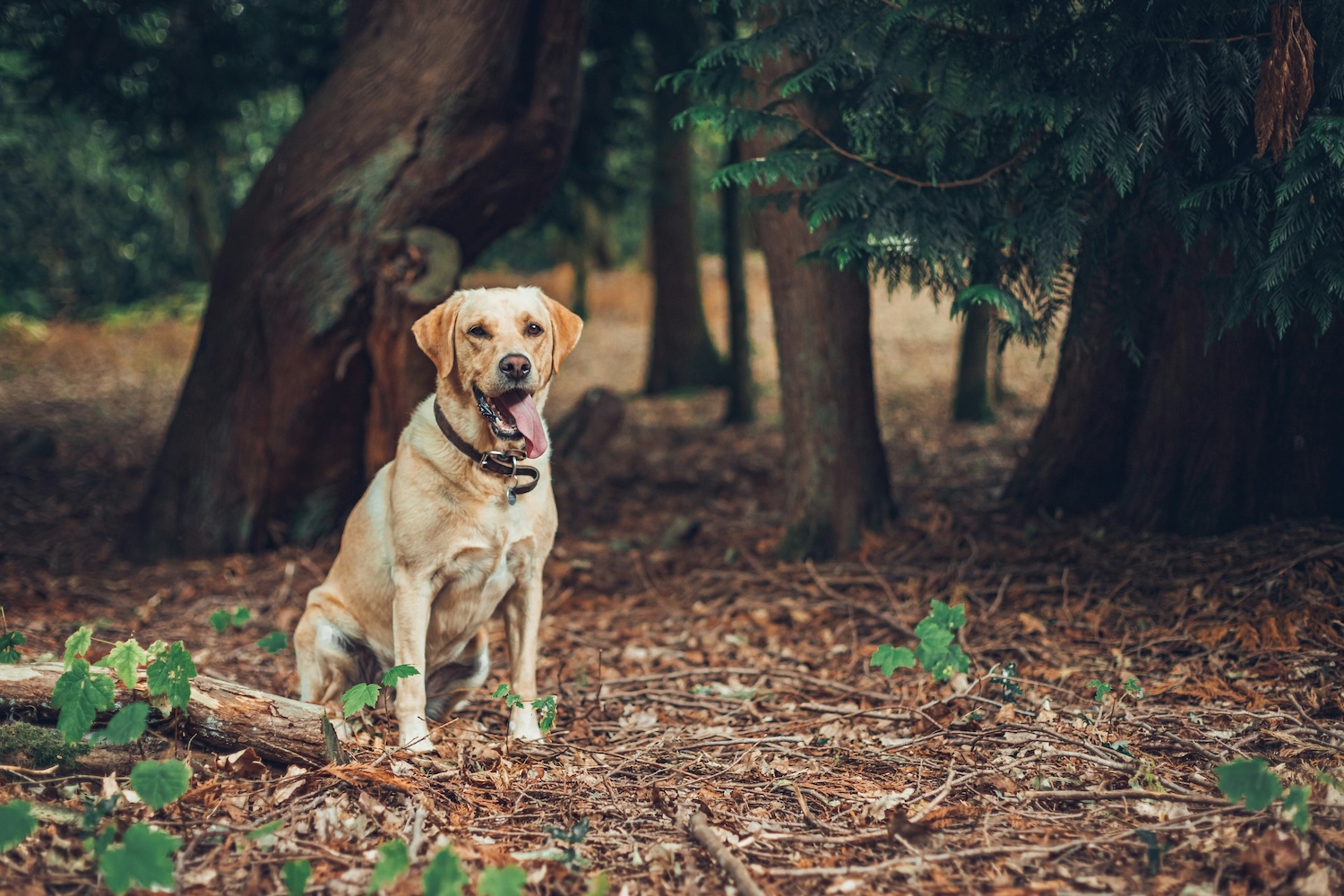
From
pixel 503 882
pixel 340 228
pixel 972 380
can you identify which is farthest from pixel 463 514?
pixel 972 380

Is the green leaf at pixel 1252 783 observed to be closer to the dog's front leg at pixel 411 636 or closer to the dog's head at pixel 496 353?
the dog's head at pixel 496 353

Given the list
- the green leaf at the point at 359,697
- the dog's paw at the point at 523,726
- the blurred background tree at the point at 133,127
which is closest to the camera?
the green leaf at the point at 359,697

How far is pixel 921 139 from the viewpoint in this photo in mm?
4199

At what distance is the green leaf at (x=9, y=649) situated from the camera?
305 cm

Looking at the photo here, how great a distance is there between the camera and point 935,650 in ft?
11.1

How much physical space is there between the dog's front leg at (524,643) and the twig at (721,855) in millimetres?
1087

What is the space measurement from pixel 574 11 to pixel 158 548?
4.31 m

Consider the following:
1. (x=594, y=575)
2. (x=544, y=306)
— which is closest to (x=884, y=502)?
(x=594, y=575)

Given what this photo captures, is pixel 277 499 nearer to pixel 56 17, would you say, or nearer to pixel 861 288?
pixel 861 288

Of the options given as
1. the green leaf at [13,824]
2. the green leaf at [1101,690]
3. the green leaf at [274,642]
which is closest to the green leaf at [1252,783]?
the green leaf at [1101,690]

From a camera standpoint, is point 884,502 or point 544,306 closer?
point 544,306

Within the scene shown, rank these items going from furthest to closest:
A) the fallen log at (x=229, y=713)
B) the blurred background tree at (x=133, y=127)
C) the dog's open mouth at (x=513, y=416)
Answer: the blurred background tree at (x=133, y=127), the dog's open mouth at (x=513, y=416), the fallen log at (x=229, y=713)

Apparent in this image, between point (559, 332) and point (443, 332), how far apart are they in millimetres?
449

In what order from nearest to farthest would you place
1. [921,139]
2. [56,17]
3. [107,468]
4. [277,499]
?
[921,139], [277,499], [56,17], [107,468]
